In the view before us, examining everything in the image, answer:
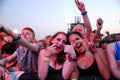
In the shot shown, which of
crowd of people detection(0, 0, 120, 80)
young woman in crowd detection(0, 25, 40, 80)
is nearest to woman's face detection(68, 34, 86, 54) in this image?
crowd of people detection(0, 0, 120, 80)

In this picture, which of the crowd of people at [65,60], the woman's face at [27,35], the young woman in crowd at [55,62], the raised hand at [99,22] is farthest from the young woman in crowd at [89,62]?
the woman's face at [27,35]

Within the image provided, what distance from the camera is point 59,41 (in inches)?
Answer: 97.1

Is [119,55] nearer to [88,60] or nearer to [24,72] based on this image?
[88,60]

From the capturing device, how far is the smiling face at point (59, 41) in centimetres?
243

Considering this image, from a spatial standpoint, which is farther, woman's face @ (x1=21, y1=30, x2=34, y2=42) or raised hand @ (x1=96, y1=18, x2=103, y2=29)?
woman's face @ (x1=21, y1=30, x2=34, y2=42)

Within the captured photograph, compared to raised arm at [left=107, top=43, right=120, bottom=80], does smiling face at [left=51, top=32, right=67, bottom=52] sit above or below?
above

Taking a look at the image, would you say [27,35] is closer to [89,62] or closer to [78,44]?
[78,44]

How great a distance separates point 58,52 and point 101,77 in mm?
477

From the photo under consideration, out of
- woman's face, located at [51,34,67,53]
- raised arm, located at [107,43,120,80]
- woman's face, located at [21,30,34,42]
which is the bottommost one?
raised arm, located at [107,43,120,80]

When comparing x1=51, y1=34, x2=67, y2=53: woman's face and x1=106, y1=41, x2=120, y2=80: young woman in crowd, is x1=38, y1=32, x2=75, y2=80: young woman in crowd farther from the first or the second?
x1=106, y1=41, x2=120, y2=80: young woman in crowd

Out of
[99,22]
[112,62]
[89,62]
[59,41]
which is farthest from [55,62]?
[99,22]

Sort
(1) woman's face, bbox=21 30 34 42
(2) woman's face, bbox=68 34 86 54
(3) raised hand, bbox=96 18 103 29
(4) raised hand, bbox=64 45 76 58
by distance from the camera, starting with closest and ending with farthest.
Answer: (4) raised hand, bbox=64 45 76 58
(2) woman's face, bbox=68 34 86 54
(3) raised hand, bbox=96 18 103 29
(1) woman's face, bbox=21 30 34 42

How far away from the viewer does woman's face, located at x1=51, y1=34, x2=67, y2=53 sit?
2.43 m

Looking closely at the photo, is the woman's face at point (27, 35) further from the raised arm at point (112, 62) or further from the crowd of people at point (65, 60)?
the raised arm at point (112, 62)
